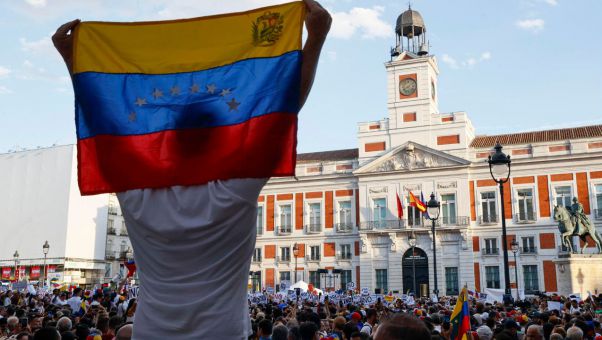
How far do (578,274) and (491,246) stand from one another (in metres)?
20.2

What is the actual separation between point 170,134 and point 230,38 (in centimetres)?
70

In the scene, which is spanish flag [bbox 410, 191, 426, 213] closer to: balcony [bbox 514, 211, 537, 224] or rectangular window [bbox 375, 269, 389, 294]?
rectangular window [bbox 375, 269, 389, 294]

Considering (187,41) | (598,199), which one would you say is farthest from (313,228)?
(187,41)

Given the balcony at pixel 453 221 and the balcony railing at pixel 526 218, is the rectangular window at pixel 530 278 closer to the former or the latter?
the balcony railing at pixel 526 218

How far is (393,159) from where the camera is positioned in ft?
153

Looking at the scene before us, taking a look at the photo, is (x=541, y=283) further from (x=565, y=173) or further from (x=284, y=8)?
(x=284, y=8)

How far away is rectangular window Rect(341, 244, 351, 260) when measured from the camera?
156 ft

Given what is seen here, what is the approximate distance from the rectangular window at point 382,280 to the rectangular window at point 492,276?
7.32 metres

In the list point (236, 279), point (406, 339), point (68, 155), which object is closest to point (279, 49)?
point (236, 279)

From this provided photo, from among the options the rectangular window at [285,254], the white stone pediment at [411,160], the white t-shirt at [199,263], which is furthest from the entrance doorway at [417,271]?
the white t-shirt at [199,263]

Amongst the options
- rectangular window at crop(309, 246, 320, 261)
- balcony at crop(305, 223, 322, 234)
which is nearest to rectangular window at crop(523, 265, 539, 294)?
rectangular window at crop(309, 246, 320, 261)

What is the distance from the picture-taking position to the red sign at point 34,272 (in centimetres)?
5497

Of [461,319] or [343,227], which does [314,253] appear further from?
[461,319]

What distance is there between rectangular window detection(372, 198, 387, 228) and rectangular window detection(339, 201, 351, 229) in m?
2.36
